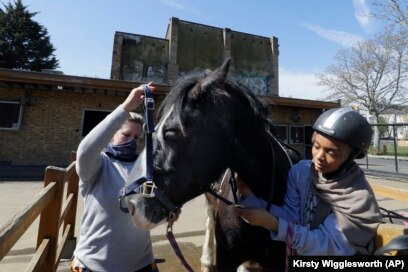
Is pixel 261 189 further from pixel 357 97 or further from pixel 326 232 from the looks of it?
pixel 357 97

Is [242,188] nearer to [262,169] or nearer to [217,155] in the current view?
[262,169]

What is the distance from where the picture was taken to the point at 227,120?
1599 millimetres

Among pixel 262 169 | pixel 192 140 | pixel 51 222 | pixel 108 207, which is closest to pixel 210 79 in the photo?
pixel 192 140

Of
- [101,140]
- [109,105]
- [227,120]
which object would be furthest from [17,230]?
[109,105]

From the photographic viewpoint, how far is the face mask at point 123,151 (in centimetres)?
205

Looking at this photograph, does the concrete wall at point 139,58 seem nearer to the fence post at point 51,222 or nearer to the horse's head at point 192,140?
the fence post at point 51,222

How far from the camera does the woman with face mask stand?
1738mm

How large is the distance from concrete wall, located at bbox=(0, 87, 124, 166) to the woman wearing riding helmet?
40.0 ft

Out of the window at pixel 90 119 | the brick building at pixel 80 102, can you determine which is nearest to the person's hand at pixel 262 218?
the brick building at pixel 80 102

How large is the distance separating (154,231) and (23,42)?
3184cm

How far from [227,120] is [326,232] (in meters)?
0.76

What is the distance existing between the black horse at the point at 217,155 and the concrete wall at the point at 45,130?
11.7 m

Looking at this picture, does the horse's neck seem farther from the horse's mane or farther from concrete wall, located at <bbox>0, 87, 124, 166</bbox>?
concrete wall, located at <bbox>0, 87, 124, 166</bbox>

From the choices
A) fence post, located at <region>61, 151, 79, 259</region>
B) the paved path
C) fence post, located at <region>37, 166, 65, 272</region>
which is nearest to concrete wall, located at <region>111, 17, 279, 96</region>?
the paved path
